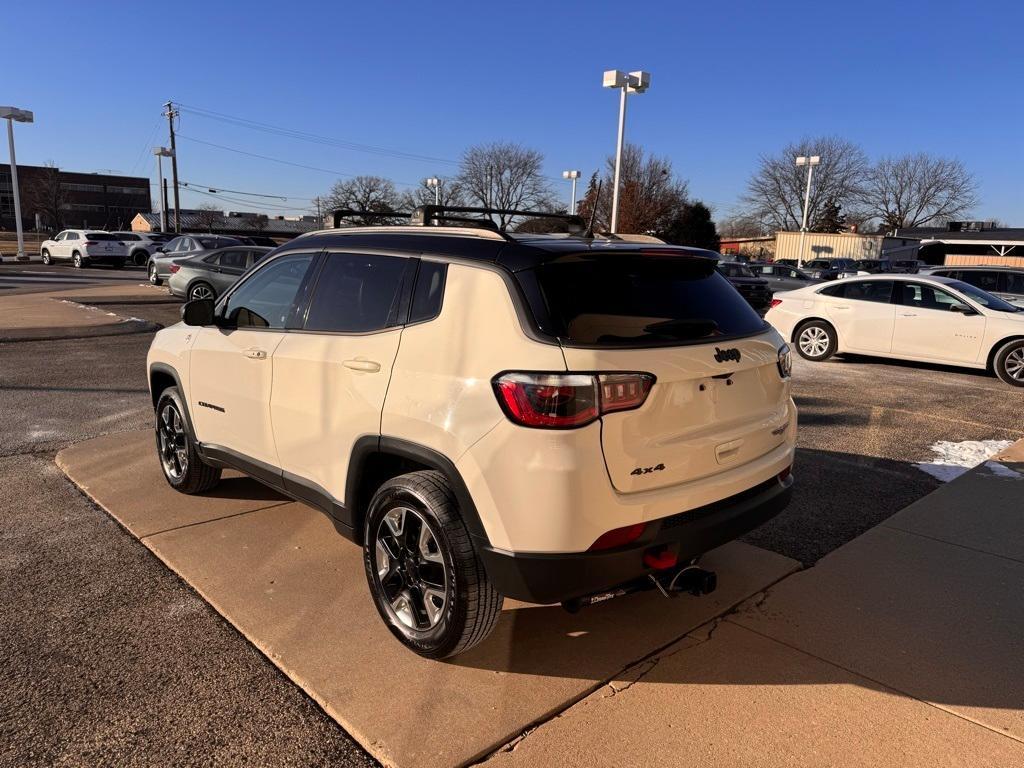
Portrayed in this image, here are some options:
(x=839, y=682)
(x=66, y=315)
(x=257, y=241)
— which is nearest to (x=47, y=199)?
(x=257, y=241)

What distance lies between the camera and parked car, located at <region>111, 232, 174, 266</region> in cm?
3316

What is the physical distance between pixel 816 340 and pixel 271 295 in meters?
9.98

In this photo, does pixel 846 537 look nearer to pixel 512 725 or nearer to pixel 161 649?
pixel 512 725

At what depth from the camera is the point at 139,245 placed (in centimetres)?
3344

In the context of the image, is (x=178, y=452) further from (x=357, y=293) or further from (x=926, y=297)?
(x=926, y=297)

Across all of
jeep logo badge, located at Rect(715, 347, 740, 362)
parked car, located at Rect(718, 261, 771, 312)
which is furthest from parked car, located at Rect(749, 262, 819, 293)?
jeep logo badge, located at Rect(715, 347, 740, 362)

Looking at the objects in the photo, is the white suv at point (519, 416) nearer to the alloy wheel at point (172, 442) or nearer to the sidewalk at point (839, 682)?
the sidewalk at point (839, 682)

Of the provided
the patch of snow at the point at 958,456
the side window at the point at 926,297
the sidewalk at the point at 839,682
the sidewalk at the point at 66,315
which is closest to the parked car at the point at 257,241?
the sidewalk at the point at 66,315

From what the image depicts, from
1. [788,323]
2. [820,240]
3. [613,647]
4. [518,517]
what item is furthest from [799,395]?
[820,240]

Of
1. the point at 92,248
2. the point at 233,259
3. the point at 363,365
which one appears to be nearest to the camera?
the point at 363,365

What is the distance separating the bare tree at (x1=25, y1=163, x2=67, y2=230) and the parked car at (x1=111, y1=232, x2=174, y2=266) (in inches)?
2475

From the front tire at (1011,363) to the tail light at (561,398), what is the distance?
32.0 ft

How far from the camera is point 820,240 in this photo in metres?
55.5

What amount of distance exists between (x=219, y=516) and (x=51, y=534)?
0.90m
